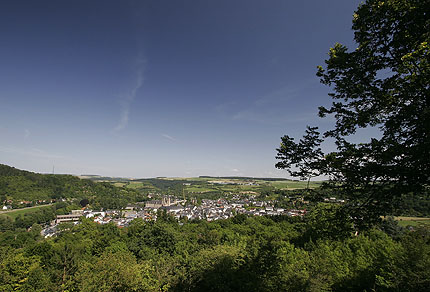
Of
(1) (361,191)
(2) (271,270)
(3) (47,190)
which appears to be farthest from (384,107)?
(3) (47,190)

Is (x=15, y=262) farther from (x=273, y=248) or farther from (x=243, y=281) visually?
(x=273, y=248)

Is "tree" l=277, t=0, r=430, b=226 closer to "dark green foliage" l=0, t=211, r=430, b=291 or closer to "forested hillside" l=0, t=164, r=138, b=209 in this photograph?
"dark green foliage" l=0, t=211, r=430, b=291

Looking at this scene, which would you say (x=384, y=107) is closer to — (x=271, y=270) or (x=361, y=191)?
(x=361, y=191)

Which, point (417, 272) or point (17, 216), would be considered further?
point (17, 216)

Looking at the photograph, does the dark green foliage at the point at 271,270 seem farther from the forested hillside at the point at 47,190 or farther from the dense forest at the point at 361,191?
the forested hillside at the point at 47,190

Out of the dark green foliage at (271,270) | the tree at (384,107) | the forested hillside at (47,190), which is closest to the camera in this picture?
the tree at (384,107)

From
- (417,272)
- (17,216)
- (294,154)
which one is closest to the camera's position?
(294,154)

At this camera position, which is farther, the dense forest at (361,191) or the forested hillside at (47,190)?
the forested hillside at (47,190)

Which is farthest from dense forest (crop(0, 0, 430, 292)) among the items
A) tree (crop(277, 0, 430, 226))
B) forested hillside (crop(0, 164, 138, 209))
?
forested hillside (crop(0, 164, 138, 209))

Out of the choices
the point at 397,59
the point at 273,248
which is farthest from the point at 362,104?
the point at 273,248

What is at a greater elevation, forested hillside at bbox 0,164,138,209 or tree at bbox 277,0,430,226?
tree at bbox 277,0,430,226

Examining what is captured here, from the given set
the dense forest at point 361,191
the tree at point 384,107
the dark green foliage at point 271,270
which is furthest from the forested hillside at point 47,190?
the tree at point 384,107
